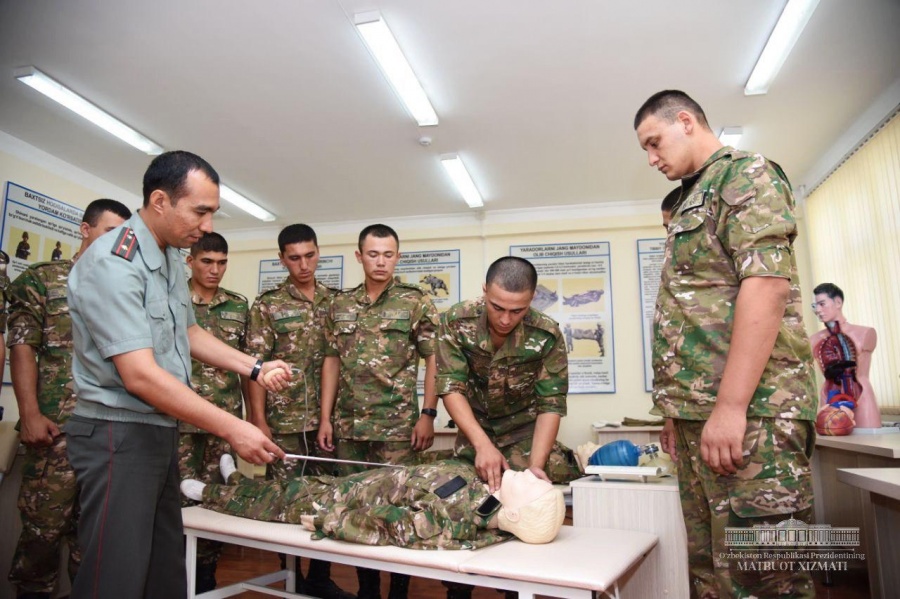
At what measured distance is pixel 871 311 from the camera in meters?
4.27

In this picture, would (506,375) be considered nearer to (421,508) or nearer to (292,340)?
(421,508)

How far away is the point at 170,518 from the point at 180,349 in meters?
0.50

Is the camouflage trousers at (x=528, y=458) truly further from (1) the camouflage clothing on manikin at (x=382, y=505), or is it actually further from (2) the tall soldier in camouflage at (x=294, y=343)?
(2) the tall soldier in camouflage at (x=294, y=343)

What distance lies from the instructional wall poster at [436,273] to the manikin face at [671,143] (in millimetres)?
4535

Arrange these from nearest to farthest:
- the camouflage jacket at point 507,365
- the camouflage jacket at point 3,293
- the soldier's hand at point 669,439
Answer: the soldier's hand at point 669,439 < the camouflage jacket at point 507,365 < the camouflage jacket at point 3,293

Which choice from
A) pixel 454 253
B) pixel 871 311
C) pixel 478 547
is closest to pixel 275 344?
pixel 478 547

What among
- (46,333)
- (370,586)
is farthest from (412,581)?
(46,333)

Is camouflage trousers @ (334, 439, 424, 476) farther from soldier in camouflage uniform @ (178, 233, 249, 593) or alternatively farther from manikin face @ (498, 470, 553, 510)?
manikin face @ (498, 470, 553, 510)

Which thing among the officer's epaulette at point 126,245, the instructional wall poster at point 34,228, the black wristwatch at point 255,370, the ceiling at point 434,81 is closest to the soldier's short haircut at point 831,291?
the ceiling at point 434,81

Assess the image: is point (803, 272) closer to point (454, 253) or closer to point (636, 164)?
point (636, 164)

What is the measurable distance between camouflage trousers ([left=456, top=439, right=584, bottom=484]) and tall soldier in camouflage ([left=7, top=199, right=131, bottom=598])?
194 centimetres

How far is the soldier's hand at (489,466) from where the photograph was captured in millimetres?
2258

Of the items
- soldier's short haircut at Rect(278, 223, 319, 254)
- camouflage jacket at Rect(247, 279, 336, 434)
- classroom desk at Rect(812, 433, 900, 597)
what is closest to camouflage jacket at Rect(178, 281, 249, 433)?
camouflage jacket at Rect(247, 279, 336, 434)

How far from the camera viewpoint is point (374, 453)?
10.2 ft
